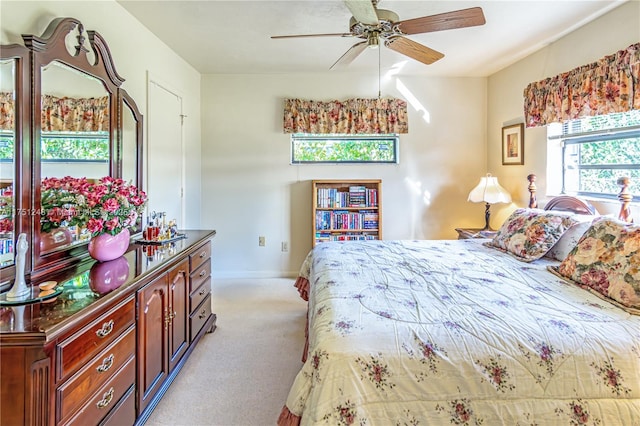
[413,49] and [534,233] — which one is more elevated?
[413,49]

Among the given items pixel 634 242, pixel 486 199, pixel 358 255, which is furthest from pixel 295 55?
pixel 634 242

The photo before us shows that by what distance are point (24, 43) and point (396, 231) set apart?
12.6ft

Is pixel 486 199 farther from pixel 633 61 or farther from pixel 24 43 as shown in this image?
pixel 24 43

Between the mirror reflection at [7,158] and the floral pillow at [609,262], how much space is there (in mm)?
2735

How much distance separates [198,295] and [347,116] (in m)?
2.75

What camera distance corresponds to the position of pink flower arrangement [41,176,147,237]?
5.43ft

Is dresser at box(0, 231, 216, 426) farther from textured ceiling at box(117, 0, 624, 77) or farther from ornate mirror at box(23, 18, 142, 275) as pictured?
textured ceiling at box(117, 0, 624, 77)

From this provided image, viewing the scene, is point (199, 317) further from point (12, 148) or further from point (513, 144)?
point (513, 144)

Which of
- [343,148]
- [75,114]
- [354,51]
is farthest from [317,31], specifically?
[75,114]

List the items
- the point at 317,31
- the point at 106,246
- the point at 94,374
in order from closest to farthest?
1. the point at 94,374
2. the point at 106,246
3. the point at 317,31

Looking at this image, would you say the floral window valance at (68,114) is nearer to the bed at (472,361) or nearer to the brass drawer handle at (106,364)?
the brass drawer handle at (106,364)

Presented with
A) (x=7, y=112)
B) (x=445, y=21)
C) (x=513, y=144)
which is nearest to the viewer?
(x=7, y=112)

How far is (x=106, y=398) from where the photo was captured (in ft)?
4.67

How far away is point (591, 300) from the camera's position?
1656mm
